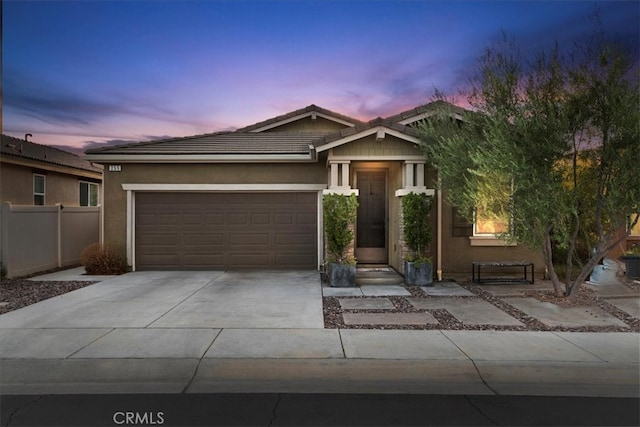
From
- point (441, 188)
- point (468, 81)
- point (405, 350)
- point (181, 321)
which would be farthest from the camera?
point (441, 188)

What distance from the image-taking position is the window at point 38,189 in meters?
15.3

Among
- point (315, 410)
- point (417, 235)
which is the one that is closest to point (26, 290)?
point (315, 410)

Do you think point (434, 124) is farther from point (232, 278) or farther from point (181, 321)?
point (181, 321)

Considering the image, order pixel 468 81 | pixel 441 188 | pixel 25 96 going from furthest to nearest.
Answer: pixel 25 96, pixel 441 188, pixel 468 81

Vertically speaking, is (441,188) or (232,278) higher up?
(441,188)

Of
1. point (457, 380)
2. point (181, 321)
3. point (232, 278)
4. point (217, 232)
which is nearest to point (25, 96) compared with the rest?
point (217, 232)

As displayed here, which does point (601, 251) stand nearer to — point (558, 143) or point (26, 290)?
point (558, 143)

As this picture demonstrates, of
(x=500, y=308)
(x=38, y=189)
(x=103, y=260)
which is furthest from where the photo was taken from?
(x=38, y=189)

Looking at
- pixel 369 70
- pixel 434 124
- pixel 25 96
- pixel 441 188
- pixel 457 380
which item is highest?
pixel 369 70

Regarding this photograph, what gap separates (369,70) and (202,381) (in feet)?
34.2

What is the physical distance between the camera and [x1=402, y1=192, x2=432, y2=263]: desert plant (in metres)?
10.1

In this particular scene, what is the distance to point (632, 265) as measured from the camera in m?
11.3

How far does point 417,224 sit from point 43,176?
13.9 metres

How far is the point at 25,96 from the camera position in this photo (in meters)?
12.4
